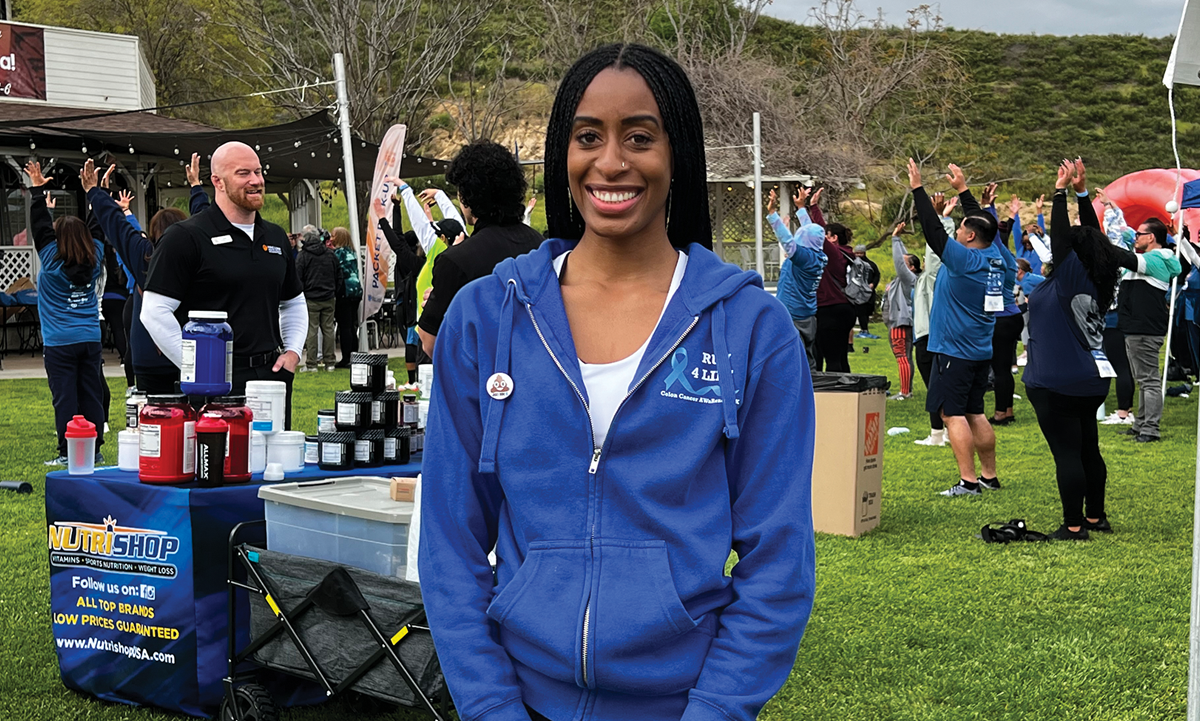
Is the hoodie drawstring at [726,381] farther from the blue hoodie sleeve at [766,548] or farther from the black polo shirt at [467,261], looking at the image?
the black polo shirt at [467,261]

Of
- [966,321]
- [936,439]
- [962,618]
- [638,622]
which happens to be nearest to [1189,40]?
[638,622]

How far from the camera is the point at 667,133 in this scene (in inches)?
68.0

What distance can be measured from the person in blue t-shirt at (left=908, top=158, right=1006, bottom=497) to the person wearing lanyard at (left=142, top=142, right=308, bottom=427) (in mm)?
4371

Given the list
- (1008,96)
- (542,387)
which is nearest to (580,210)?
(542,387)

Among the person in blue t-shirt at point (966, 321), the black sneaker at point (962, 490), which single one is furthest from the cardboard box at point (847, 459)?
the black sneaker at point (962, 490)

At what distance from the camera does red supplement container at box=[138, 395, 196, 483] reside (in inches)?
148

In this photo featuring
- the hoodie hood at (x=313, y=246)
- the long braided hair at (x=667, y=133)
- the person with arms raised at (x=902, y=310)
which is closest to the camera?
the long braided hair at (x=667, y=133)

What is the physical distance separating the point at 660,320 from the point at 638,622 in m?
0.44

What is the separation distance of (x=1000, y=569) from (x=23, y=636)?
483 centimetres

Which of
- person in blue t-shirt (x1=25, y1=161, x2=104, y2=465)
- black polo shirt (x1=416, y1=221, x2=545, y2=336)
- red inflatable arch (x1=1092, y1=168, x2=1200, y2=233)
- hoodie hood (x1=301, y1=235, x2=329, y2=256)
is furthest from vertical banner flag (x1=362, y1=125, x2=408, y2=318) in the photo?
red inflatable arch (x1=1092, y1=168, x2=1200, y2=233)

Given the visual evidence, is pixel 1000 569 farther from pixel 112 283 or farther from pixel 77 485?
pixel 112 283

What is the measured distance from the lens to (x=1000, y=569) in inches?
250

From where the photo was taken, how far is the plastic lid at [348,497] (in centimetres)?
341

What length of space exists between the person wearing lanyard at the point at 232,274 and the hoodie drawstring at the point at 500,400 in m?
3.25
